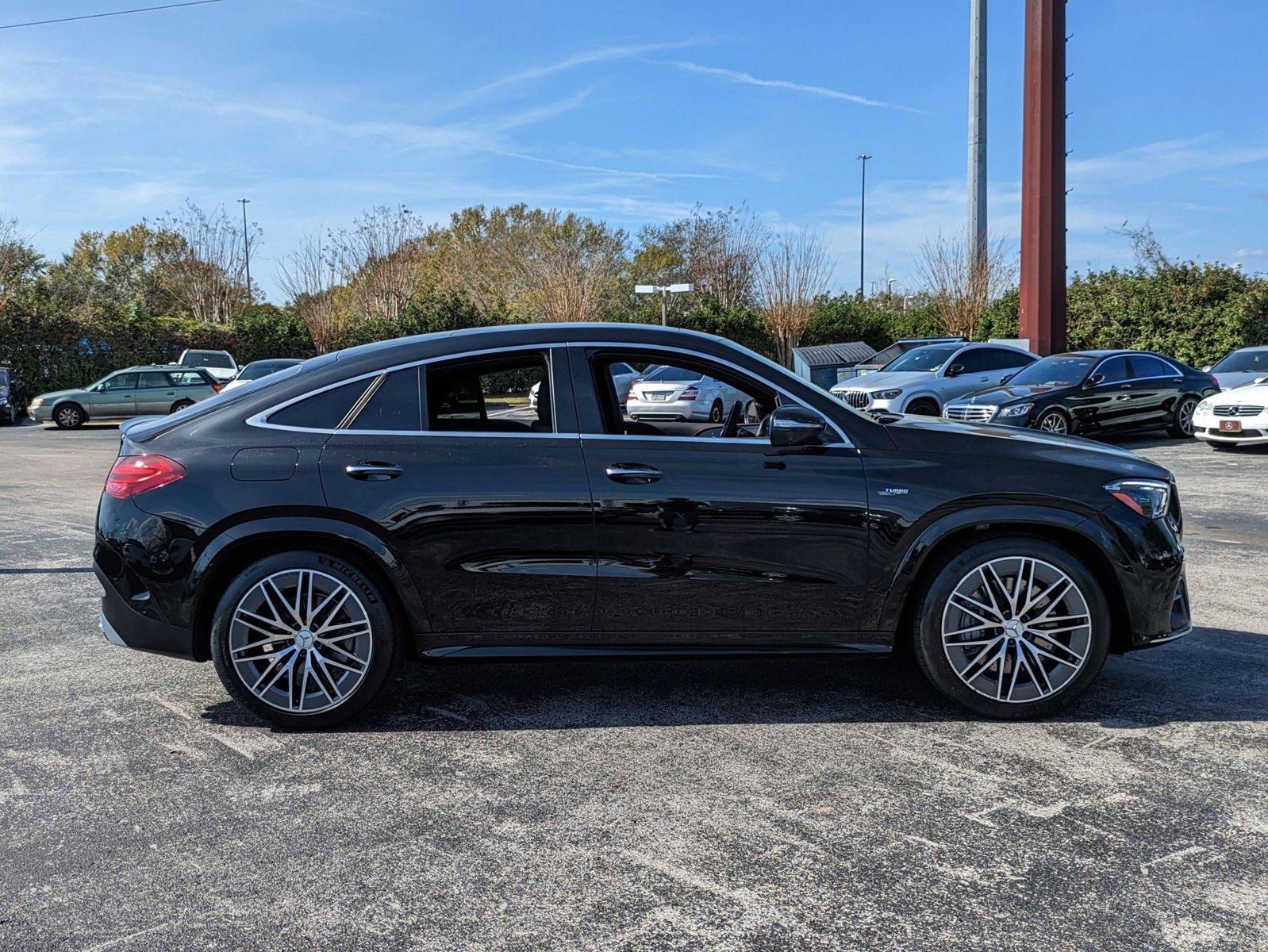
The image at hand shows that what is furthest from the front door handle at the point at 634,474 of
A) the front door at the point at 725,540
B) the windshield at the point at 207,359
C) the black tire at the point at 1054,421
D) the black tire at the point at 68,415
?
the windshield at the point at 207,359

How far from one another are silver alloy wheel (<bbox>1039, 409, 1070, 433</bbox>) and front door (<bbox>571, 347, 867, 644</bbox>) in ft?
42.1

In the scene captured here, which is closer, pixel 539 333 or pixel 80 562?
pixel 539 333

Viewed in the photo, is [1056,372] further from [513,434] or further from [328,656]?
[328,656]

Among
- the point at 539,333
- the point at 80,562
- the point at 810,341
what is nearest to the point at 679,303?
the point at 810,341

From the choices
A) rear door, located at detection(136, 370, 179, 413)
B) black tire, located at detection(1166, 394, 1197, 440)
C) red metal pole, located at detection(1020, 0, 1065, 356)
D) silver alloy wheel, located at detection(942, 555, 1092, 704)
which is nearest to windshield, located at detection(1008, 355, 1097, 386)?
black tire, located at detection(1166, 394, 1197, 440)

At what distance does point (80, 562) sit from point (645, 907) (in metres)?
6.77

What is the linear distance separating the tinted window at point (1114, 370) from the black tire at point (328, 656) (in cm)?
1515

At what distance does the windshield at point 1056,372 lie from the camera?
16.9 metres

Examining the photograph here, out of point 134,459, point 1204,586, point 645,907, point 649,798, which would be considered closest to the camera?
point 645,907

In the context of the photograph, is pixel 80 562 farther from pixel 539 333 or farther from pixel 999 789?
pixel 999 789

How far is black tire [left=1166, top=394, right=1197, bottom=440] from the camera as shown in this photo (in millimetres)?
17906

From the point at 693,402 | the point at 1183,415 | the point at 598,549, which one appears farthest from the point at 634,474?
the point at 1183,415

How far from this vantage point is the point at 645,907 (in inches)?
119

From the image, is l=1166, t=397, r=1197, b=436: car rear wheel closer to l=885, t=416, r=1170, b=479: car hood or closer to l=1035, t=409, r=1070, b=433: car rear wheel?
l=1035, t=409, r=1070, b=433: car rear wheel
